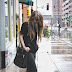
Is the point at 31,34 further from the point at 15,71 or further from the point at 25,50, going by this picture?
the point at 15,71

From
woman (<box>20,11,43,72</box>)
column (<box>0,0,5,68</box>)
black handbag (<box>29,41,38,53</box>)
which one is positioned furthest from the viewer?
column (<box>0,0,5,68</box>)

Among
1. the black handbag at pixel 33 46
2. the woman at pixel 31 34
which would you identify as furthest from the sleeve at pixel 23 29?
the black handbag at pixel 33 46

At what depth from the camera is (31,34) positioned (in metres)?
3.96

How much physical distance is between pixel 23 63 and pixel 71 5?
330 ft

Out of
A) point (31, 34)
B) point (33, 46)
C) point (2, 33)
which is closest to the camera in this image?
point (31, 34)

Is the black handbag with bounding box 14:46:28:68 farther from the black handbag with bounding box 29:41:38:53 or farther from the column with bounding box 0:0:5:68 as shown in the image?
the column with bounding box 0:0:5:68

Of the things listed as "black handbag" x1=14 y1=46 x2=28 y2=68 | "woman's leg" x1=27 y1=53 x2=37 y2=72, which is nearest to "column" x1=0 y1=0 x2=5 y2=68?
"black handbag" x1=14 y1=46 x2=28 y2=68

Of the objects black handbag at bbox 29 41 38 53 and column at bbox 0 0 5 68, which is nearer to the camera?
black handbag at bbox 29 41 38 53

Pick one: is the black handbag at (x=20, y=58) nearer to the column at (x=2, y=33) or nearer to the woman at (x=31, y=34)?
the woman at (x=31, y=34)

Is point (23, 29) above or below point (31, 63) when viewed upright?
above

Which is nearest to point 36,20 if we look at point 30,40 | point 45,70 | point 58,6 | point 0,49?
point 30,40

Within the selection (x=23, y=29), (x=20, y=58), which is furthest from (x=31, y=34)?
(x=20, y=58)

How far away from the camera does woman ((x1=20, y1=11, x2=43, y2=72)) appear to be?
396cm

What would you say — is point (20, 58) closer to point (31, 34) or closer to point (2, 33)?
point (31, 34)
